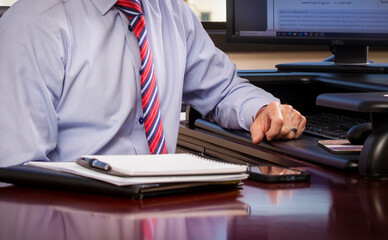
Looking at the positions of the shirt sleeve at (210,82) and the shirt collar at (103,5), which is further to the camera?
the shirt sleeve at (210,82)

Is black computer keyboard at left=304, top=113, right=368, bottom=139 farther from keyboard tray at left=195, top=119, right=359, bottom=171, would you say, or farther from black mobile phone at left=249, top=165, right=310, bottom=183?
black mobile phone at left=249, top=165, right=310, bottom=183

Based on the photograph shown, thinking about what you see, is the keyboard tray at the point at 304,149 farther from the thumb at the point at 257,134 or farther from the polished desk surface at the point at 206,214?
the polished desk surface at the point at 206,214

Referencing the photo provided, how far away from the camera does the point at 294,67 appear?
2.06 metres

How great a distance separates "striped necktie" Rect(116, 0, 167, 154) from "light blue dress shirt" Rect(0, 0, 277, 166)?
5 centimetres

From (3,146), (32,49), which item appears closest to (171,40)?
(32,49)

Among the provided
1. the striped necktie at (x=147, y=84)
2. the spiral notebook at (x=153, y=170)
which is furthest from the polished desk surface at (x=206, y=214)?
the striped necktie at (x=147, y=84)

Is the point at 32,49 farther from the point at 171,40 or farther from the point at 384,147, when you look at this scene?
the point at 384,147

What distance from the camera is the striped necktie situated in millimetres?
1345

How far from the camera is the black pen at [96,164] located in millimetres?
828

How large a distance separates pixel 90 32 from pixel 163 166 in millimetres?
584

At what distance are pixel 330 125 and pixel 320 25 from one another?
478 mm

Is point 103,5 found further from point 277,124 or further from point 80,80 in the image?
point 277,124

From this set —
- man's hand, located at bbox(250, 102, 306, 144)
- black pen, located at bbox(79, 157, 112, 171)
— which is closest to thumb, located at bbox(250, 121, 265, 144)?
man's hand, located at bbox(250, 102, 306, 144)

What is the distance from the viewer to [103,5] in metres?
1.38
